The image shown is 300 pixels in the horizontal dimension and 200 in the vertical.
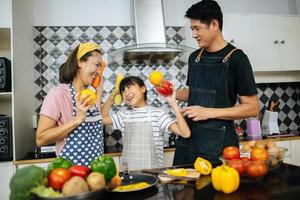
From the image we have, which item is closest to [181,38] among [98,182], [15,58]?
[15,58]

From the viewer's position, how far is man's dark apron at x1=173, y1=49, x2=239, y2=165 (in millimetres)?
1423

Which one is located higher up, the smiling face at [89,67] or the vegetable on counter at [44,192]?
the smiling face at [89,67]

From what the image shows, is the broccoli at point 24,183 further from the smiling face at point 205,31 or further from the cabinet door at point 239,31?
the cabinet door at point 239,31

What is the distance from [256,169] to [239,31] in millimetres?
1999

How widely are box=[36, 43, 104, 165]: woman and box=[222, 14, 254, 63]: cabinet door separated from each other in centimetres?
163

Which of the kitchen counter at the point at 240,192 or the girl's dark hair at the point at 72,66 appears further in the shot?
the girl's dark hair at the point at 72,66

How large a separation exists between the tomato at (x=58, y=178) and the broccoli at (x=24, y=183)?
3cm

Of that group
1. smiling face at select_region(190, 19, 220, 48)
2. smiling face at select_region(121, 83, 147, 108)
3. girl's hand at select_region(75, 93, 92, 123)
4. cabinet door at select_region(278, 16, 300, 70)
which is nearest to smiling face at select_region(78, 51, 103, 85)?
girl's hand at select_region(75, 93, 92, 123)

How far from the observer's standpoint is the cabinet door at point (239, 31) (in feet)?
8.47

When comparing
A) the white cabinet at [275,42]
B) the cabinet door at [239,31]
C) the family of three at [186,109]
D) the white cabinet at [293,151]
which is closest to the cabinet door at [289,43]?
the white cabinet at [275,42]

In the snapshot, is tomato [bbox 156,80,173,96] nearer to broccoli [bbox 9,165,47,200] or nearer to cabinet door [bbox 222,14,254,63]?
broccoli [bbox 9,165,47,200]

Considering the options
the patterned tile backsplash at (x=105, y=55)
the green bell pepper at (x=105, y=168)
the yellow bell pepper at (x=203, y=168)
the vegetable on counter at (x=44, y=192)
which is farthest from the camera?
the patterned tile backsplash at (x=105, y=55)

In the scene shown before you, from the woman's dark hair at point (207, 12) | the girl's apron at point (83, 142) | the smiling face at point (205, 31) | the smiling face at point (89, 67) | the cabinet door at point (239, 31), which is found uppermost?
the cabinet door at point (239, 31)

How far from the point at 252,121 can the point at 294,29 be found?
108 centimetres
